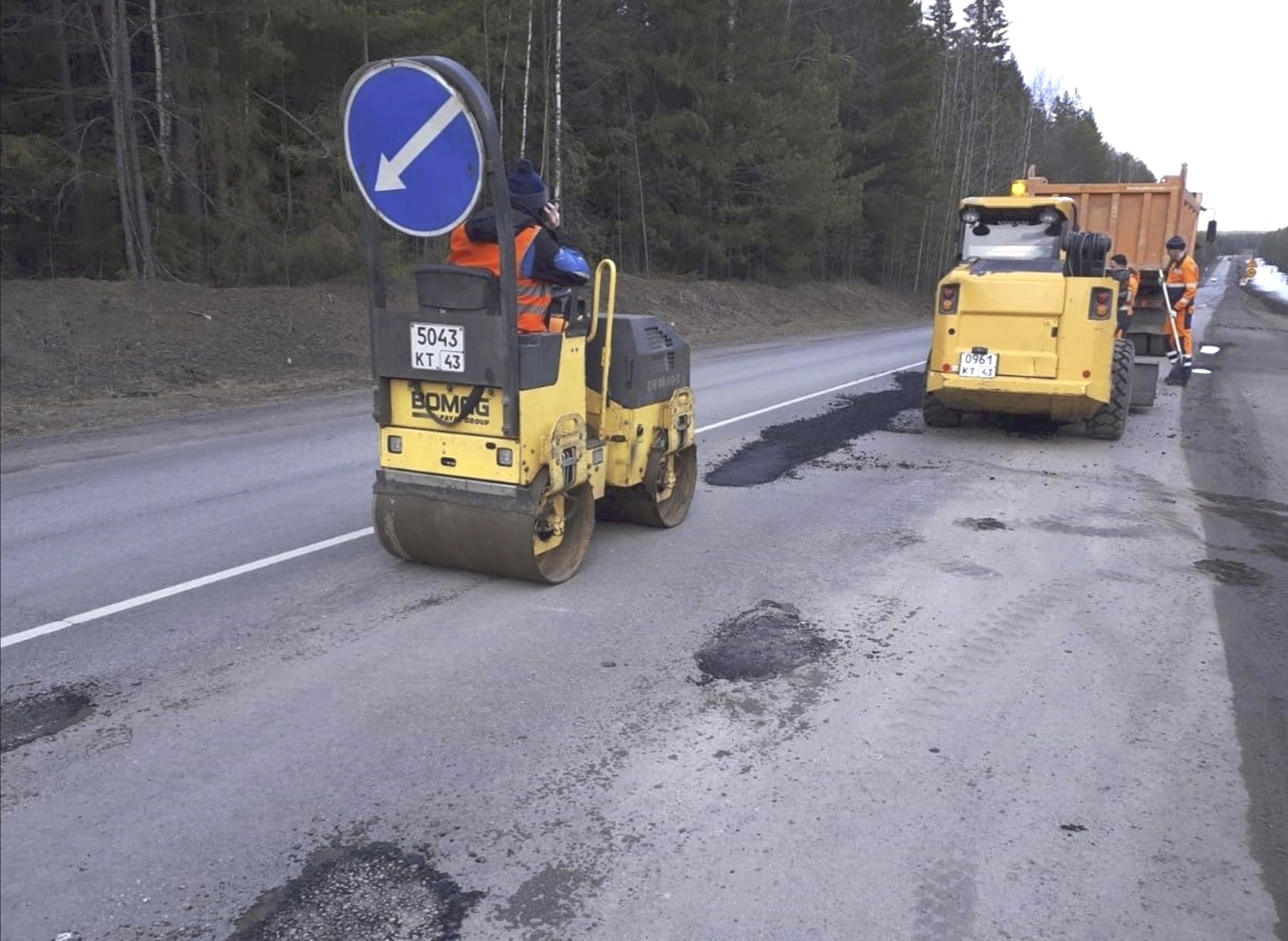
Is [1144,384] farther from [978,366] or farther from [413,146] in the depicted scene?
[413,146]

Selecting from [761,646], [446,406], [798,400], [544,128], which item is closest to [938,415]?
[798,400]

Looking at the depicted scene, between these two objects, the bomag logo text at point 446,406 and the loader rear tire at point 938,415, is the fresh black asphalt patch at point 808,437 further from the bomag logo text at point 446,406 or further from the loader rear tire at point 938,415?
the bomag logo text at point 446,406

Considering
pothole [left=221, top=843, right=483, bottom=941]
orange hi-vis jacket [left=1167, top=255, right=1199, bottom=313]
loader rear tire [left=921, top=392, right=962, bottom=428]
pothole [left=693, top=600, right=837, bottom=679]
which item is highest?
orange hi-vis jacket [left=1167, top=255, right=1199, bottom=313]

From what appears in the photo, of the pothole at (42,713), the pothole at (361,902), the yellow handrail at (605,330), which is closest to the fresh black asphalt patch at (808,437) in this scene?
the yellow handrail at (605,330)

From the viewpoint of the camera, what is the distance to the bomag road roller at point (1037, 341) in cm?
1003

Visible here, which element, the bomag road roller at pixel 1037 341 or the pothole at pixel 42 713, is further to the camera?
the bomag road roller at pixel 1037 341

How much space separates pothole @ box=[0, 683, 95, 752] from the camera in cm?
394

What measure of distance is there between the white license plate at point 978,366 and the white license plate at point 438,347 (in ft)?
22.0

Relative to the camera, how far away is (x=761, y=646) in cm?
499

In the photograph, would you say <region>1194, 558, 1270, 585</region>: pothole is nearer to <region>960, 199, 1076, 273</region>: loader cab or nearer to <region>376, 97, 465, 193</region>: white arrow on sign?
<region>376, 97, 465, 193</region>: white arrow on sign

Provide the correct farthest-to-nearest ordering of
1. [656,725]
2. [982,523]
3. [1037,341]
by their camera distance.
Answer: [1037,341], [982,523], [656,725]

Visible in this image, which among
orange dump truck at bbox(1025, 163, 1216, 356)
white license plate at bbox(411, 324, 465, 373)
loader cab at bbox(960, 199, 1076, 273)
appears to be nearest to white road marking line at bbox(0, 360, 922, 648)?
white license plate at bbox(411, 324, 465, 373)

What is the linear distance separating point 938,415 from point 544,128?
17.6 m

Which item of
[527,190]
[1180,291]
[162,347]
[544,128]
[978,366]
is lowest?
[162,347]
